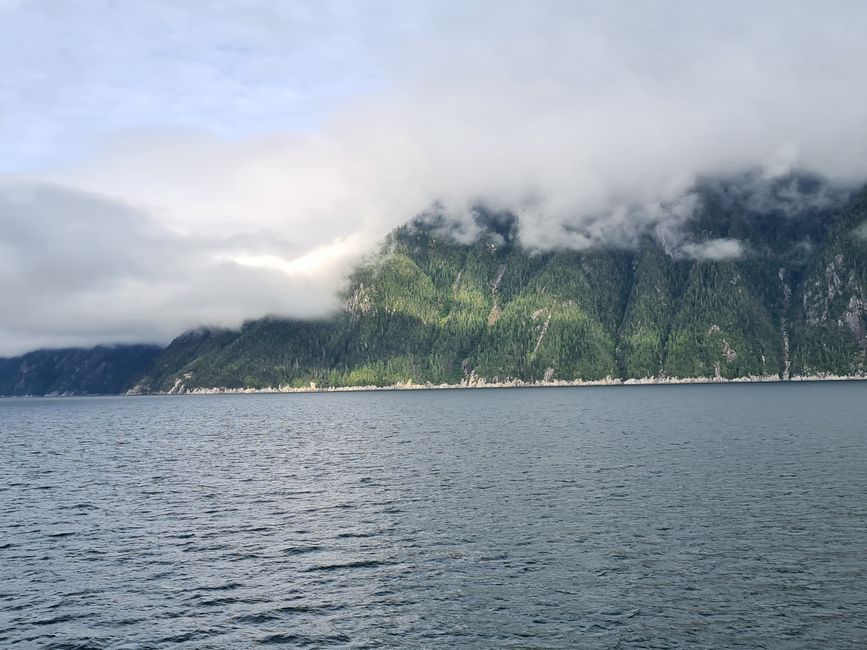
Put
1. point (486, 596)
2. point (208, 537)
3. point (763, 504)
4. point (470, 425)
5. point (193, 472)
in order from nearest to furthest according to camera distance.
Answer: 1. point (486, 596)
2. point (208, 537)
3. point (763, 504)
4. point (193, 472)
5. point (470, 425)

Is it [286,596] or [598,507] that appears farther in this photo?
[598,507]

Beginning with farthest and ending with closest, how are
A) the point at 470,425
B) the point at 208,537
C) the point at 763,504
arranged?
1. the point at 470,425
2. the point at 763,504
3. the point at 208,537

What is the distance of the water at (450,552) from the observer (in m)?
39.3

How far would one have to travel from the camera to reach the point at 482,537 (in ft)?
194

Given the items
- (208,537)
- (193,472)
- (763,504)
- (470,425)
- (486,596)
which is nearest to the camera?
(486,596)

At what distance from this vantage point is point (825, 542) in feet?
177

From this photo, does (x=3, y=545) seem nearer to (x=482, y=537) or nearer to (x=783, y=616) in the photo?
(x=482, y=537)

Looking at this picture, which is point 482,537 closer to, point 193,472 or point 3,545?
point 3,545

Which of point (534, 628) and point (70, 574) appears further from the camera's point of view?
point (70, 574)

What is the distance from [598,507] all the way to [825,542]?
72.0 ft

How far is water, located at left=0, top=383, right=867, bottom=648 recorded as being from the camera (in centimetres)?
3934

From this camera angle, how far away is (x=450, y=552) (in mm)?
54812

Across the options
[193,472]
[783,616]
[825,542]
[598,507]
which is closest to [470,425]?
[193,472]

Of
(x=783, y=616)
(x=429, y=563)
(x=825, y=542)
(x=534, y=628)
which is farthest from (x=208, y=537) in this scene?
(x=825, y=542)
